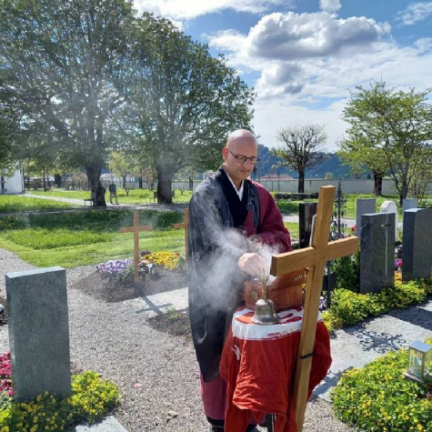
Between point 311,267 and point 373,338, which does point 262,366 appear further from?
point 373,338

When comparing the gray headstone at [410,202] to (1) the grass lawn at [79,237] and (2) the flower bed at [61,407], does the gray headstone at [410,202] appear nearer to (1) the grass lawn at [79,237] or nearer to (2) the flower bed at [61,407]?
(1) the grass lawn at [79,237]

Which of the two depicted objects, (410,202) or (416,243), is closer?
(416,243)

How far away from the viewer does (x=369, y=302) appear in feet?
20.8

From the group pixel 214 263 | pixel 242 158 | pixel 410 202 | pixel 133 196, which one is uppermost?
pixel 242 158

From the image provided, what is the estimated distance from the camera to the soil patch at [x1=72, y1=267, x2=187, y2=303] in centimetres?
756

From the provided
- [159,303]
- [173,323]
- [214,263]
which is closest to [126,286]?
[159,303]

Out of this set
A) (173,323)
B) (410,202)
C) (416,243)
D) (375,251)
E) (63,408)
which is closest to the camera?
(63,408)

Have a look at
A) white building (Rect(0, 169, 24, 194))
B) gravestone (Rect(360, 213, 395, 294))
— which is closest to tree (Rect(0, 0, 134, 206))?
gravestone (Rect(360, 213, 395, 294))

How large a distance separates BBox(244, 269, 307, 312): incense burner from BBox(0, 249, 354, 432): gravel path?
157 centimetres

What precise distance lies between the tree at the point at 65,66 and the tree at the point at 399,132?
14.7 meters

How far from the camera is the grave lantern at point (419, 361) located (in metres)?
3.67

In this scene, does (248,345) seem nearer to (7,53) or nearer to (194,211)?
(194,211)

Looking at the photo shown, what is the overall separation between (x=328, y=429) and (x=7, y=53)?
909 inches

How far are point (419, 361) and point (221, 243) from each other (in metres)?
2.46
